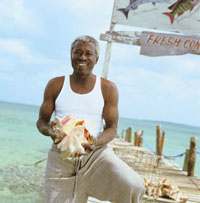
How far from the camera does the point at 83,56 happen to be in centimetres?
209

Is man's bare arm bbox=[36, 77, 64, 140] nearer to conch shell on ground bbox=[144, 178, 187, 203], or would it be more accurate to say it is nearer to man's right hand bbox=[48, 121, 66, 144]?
man's right hand bbox=[48, 121, 66, 144]

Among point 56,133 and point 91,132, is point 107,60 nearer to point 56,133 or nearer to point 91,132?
point 91,132

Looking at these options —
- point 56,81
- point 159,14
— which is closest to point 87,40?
point 56,81

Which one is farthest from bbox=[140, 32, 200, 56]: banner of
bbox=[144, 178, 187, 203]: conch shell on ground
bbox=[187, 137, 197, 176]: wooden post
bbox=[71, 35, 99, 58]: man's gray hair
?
bbox=[71, 35, 99, 58]: man's gray hair

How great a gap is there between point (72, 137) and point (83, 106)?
1.02 feet

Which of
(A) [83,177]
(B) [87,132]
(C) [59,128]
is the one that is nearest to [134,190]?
(A) [83,177]

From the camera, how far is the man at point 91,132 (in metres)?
2.05

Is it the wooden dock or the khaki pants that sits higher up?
the khaki pants

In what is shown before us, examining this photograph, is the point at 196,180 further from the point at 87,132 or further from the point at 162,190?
the point at 87,132

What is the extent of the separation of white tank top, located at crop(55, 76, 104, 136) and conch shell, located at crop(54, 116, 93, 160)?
0.12 metres

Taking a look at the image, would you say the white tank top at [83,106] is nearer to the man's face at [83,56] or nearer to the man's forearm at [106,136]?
the man's forearm at [106,136]

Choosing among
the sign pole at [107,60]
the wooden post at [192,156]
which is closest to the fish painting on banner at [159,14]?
the sign pole at [107,60]

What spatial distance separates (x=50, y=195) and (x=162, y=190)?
3.02 m

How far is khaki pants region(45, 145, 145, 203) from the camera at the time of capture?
204cm
